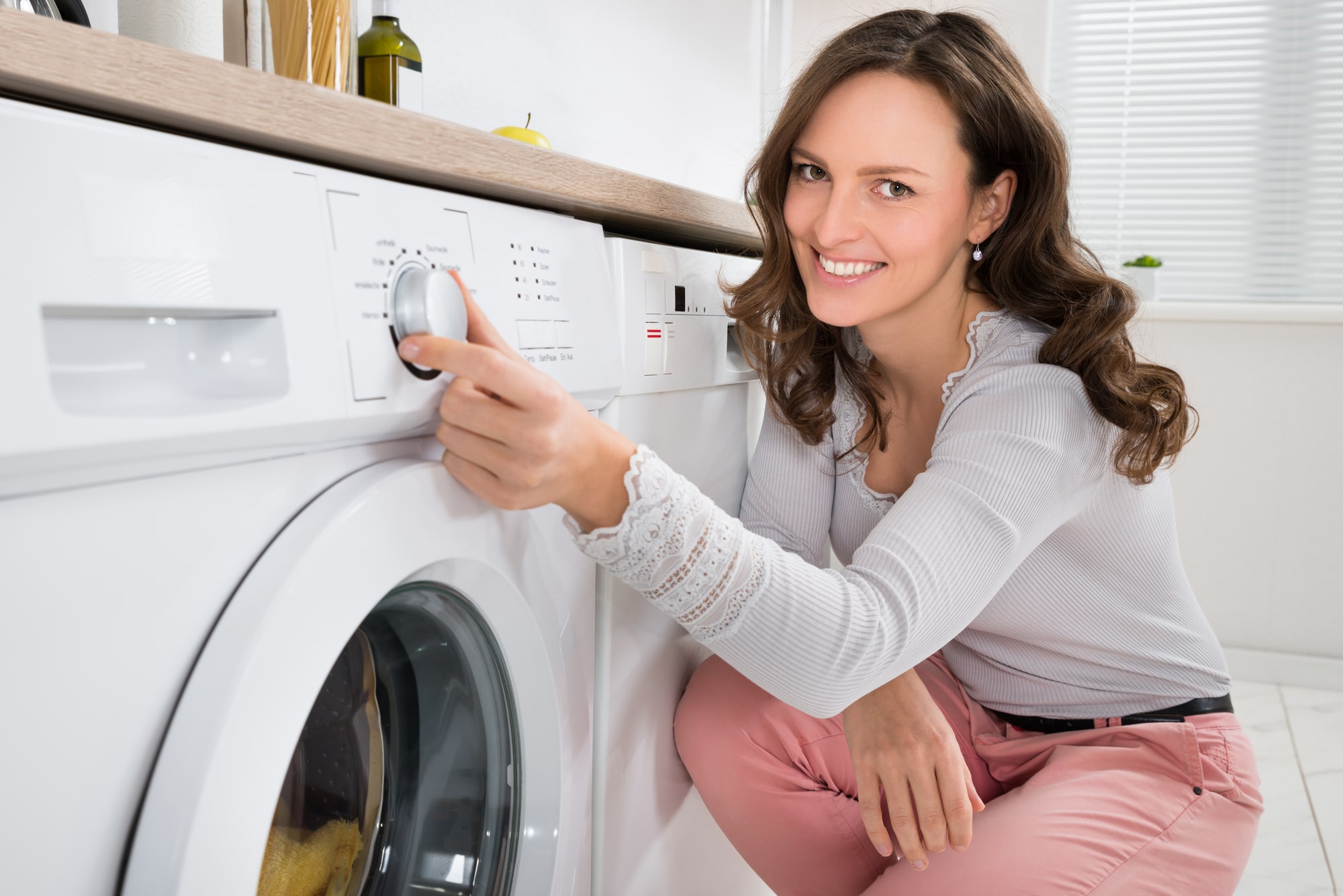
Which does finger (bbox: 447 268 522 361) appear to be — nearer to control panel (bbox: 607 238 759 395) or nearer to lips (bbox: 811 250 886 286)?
control panel (bbox: 607 238 759 395)

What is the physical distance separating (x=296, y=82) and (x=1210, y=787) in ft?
3.45

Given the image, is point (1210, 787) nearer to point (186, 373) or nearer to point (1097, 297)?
point (1097, 297)

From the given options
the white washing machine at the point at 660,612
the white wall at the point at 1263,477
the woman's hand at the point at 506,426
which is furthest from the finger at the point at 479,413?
the white wall at the point at 1263,477

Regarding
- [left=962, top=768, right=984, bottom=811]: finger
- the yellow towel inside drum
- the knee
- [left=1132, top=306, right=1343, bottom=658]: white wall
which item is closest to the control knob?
the yellow towel inside drum

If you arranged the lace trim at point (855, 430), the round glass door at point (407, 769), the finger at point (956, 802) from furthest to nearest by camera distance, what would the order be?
the lace trim at point (855, 430) → the finger at point (956, 802) → the round glass door at point (407, 769)

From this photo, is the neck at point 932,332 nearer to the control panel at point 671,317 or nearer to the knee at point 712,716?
the control panel at point 671,317

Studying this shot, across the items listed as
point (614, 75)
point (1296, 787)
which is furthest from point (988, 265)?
point (1296, 787)

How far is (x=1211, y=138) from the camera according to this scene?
2.58 metres

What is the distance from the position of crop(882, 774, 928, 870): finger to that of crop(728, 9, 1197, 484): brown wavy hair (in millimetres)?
375

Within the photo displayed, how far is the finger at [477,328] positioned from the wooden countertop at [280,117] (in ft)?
0.26

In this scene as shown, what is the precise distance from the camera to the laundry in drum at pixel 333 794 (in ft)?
2.07

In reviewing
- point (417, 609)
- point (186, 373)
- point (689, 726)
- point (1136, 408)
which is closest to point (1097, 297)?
point (1136, 408)

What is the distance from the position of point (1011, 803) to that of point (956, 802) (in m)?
0.10

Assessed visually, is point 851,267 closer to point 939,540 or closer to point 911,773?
point 939,540
